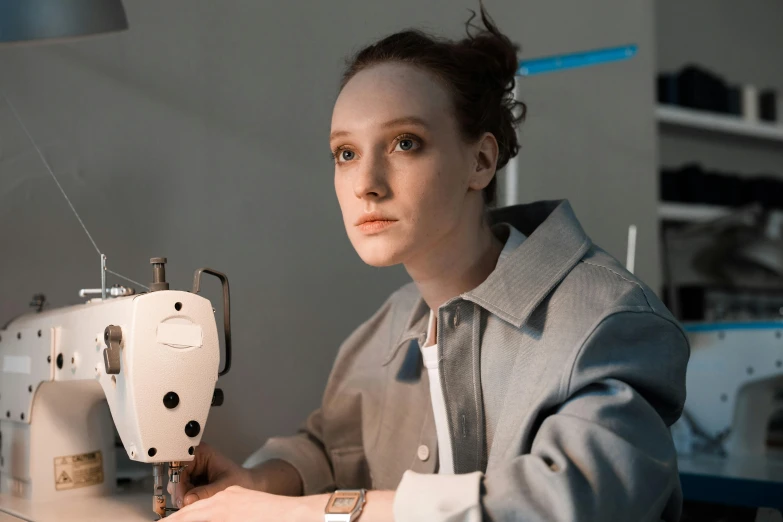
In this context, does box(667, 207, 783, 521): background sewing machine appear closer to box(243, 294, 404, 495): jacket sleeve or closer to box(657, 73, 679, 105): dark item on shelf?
box(243, 294, 404, 495): jacket sleeve

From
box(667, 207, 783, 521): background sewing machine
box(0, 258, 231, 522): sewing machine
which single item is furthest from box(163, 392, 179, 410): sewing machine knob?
box(667, 207, 783, 521): background sewing machine

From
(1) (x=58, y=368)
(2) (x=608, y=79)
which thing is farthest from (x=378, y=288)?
(2) (x=608, y=79)

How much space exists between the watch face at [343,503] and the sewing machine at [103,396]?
201 mm

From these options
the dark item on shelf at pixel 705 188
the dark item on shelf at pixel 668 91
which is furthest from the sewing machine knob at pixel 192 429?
the dark item on shelf at pixel 668 91

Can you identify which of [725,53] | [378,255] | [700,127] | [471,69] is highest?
[725,53]

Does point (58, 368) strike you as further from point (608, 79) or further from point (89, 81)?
point (608, 79)

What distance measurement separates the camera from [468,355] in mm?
1162

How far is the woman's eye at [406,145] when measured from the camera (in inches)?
44.7

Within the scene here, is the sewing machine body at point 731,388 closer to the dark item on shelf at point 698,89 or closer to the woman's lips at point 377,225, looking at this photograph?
the woman's lips at point 377,225

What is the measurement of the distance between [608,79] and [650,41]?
0.86ft

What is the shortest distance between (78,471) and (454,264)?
2.02 feet

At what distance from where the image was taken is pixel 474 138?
1.22m

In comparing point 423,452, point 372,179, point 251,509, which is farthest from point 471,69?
point 251,509

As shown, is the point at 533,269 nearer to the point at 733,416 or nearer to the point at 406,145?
the point at 406,145
